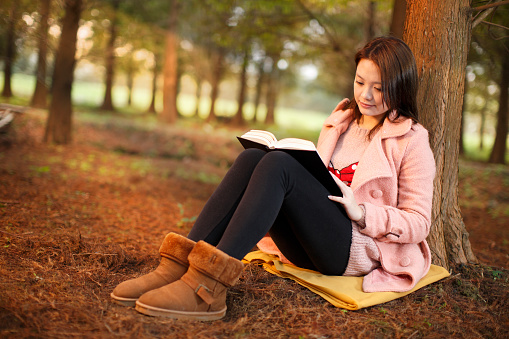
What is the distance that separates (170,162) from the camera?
7.86 metres

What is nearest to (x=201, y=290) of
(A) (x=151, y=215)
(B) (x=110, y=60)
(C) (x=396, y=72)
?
(C) (x=396, y=72)

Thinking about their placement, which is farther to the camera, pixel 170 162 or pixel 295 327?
pixel 170 162

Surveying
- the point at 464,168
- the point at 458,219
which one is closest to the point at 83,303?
the point at 458,219

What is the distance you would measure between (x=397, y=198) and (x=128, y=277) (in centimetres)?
158

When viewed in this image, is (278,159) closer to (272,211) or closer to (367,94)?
(272,211)

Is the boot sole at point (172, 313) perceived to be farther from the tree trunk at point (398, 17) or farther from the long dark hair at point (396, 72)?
the tree trunk at point (398, 17)

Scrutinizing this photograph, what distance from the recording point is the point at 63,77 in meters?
7.46

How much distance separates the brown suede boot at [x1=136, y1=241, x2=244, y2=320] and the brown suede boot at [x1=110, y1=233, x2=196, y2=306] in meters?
0.07

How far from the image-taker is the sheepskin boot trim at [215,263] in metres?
1.84

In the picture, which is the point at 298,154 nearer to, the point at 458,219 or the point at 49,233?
the point at 458,219

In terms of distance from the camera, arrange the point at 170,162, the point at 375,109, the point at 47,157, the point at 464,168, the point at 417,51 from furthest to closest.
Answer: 1. the point at 464,168
2. the point at 170,162
3. the point at 47,157
4. the point at 417,51
5. the point at 375,109

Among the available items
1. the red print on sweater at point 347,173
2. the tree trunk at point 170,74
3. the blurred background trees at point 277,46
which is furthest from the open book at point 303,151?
the tree trunk at point 170,74

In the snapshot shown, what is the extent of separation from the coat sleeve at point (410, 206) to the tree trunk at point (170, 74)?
11677 millimetres

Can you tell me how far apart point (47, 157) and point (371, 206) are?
18.5 ft
